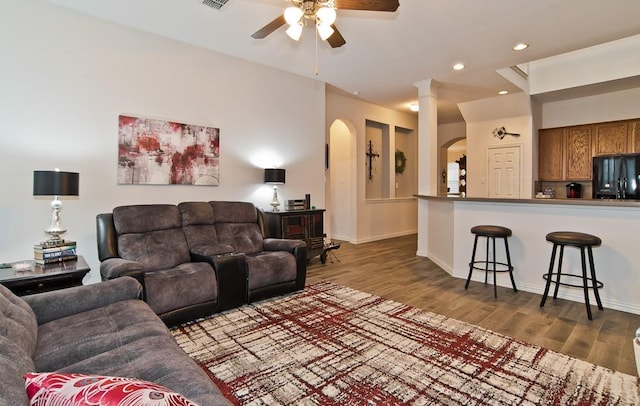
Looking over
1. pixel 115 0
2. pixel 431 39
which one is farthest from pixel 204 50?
pixel 431 39

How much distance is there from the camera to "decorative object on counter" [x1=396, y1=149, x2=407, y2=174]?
8192 millimetres

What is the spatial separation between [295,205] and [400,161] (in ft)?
13.9

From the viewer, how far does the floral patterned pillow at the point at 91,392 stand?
725 millimetres

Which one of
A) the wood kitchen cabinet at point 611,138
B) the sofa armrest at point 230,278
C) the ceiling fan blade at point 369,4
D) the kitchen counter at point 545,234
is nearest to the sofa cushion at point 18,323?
the sofa armrest at point 230,278

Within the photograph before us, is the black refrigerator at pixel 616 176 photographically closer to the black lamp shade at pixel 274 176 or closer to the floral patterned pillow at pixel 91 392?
the black lamp shade at pixel 274 176

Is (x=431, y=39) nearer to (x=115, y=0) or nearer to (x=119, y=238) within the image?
(x=115, y=0)

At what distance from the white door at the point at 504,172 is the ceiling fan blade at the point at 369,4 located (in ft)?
17.1

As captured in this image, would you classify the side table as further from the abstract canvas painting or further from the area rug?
the abstract canvas painting

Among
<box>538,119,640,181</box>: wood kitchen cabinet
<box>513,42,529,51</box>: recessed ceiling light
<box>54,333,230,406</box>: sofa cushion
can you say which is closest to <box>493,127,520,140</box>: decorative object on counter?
<box>538,119,640,181</box>: wood kitchen cabinet

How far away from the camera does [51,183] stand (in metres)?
2.58

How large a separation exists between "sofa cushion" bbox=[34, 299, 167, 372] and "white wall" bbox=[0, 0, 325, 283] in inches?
74.6

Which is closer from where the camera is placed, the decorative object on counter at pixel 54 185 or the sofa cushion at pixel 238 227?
the decorative object on counter at pixel 54 185

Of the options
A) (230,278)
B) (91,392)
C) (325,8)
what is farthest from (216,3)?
(91,392)

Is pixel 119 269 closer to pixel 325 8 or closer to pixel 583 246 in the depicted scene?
pixel 325 8
